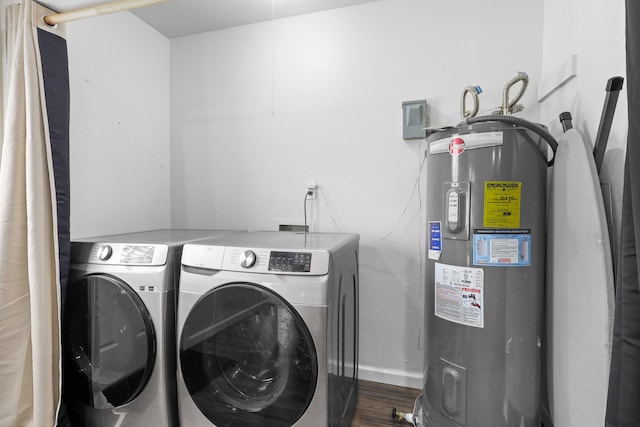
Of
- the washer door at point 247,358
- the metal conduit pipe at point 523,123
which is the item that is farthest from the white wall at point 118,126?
the metal conduit pipe at point 523,123

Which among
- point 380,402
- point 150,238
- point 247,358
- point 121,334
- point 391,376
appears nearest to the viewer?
point 247,358

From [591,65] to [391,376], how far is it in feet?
5.98

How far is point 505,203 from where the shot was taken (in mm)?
1142

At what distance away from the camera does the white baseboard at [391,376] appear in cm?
182

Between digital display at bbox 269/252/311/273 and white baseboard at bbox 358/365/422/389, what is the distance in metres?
1.14

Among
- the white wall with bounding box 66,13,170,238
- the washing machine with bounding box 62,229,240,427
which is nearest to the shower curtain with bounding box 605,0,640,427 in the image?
the washing machine with bounding box 62,229,240,427

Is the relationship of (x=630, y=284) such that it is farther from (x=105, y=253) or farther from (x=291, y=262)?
(x=105, y=253)

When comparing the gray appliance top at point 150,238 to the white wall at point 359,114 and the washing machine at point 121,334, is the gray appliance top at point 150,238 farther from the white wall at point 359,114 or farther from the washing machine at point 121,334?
the white wall at point 359,114

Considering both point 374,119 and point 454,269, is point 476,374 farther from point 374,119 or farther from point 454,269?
point 374,119

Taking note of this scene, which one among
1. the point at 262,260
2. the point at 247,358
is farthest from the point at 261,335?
the point at 262,260

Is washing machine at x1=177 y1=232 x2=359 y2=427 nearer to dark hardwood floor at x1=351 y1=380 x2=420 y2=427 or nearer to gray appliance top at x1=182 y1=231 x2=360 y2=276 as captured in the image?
gray appliance top at x1=182 y1=231 x2=360 y2=276

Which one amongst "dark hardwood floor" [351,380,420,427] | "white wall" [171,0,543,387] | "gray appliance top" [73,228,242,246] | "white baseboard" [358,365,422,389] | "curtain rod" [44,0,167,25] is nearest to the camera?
"curtain rod" [44,0,167,25]

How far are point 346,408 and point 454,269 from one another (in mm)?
837

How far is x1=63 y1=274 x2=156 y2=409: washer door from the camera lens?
1.29m
